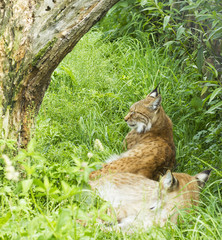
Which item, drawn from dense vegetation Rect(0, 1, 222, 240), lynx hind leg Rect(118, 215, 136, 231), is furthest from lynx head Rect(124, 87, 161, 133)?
lynx hind leg Rect(118, 215, 136, 231)

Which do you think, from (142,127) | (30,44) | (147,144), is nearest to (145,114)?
(142,127)

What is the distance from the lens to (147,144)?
471cm

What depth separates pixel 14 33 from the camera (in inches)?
143

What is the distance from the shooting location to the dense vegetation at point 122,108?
3.38 meters

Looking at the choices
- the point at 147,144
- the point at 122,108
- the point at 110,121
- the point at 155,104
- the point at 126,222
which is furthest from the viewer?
the point at 122,108

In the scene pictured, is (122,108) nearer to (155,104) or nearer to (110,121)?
(110,121)

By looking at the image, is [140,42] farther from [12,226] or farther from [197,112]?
[12,226]

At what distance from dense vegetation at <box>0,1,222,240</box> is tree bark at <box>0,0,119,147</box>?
28 centimetres

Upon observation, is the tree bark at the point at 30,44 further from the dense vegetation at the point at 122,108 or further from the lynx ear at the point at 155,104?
the lynx ear at the point at 155,104

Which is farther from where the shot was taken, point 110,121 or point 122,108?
point 122,108

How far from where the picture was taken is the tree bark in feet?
11.9

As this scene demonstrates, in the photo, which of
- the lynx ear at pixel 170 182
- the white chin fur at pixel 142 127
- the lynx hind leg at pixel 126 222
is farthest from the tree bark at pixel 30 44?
the white chin fur at pixel 142 127

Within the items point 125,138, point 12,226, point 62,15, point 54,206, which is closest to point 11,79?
point 62,15

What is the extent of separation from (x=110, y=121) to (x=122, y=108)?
26cm
